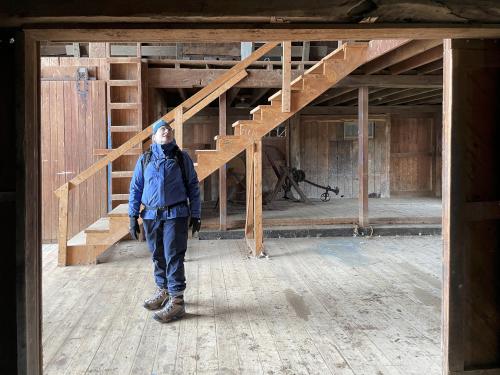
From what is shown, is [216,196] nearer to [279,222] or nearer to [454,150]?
[279,222]

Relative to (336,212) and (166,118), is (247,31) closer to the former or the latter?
(166,118)

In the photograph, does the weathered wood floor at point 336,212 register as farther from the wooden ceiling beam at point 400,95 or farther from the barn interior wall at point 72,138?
the wooden ceiling beam at point 400,95

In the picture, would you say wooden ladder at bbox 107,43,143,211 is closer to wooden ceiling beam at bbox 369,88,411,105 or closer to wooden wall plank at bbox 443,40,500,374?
wooden ceiling beam at bbox 369,88,411,105

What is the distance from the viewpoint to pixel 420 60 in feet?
22.5

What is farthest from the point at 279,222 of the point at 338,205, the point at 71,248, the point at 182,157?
the point at 182,157

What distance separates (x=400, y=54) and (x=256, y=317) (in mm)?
4584

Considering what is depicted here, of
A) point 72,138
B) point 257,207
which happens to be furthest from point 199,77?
point 257,207

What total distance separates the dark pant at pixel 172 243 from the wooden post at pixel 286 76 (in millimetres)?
3286

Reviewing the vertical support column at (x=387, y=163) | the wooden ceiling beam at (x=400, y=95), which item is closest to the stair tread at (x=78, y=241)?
the wooden ceiling beam at (x=400, y=95)

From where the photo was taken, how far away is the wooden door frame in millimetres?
1852

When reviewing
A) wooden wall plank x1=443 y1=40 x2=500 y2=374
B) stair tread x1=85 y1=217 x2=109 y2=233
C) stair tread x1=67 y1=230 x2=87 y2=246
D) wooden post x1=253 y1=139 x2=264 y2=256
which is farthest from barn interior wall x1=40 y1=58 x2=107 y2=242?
wooden wall plank x1=443 y1=40 x2=500 y2=374

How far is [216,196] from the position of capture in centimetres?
1129

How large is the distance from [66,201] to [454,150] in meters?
5.08

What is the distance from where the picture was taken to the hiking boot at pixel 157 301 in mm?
4168
